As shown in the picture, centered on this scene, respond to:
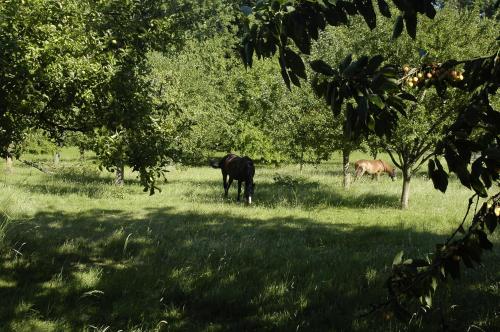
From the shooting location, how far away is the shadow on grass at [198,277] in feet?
22.2

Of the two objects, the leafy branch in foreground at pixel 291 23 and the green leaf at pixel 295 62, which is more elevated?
the leafy branch in foreground at pixel 291 23

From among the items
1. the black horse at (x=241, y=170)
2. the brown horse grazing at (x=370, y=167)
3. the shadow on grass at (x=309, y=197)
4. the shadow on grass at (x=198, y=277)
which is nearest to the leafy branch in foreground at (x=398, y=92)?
the shadow on grass at (x=198, y=277)

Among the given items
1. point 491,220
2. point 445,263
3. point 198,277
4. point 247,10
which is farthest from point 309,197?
point 247,10

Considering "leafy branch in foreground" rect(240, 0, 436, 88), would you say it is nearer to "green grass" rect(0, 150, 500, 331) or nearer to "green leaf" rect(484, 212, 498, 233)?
"green leaf" rect(484, 212, 498, 233)

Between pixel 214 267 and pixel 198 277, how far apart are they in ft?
2.55

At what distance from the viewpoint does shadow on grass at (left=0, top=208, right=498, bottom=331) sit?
267 inches

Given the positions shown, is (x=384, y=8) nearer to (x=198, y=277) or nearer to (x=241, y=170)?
(x=198, y=277)

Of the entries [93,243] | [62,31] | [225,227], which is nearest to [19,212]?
[93,243]

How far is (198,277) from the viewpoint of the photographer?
8430 mm

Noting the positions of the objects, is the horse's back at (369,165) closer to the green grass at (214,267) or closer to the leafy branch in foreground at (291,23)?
the green grass at (214,267)

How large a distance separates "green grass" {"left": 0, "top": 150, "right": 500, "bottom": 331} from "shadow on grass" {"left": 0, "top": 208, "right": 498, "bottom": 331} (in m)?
0.03

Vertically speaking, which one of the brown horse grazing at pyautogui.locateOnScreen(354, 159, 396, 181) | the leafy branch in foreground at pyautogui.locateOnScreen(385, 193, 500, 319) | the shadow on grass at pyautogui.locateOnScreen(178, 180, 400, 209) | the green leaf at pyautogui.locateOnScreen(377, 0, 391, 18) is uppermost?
the green leaf at pyautogui.locateOnScreen(377, 0, 391, 18)

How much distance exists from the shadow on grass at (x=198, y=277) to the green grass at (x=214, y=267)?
0.03m

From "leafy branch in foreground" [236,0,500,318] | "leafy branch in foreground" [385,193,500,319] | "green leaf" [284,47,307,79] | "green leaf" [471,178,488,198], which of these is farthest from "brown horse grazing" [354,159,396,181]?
"green leaf" [284,47,307,79]
